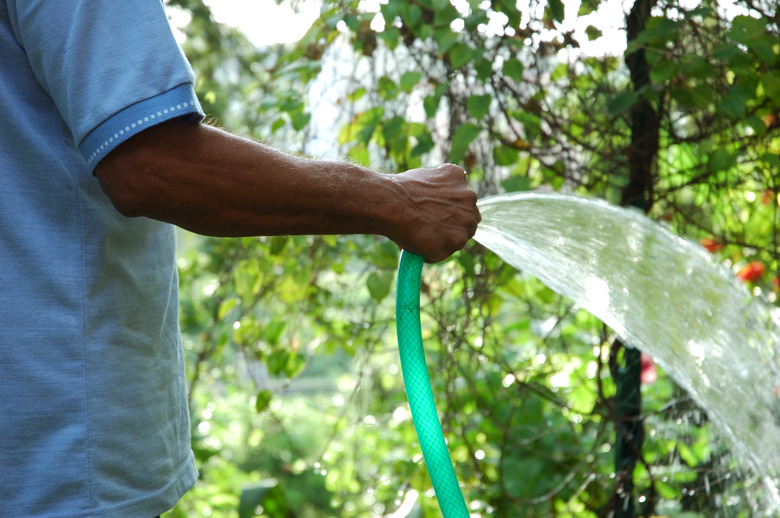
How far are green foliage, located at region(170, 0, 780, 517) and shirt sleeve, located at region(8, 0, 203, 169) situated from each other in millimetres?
910

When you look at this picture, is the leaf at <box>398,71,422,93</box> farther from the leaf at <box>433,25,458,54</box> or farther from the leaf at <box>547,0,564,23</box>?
the leaf at <box>547,0,564,23</box>

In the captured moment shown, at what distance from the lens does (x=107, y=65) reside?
0.79 meters

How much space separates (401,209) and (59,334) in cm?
45

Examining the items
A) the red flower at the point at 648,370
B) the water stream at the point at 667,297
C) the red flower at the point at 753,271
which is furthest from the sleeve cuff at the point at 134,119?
the red flower at the point at 648,370

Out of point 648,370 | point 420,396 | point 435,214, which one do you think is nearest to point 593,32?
point 435,214

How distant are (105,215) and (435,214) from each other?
0.43 m

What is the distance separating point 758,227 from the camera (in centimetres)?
227

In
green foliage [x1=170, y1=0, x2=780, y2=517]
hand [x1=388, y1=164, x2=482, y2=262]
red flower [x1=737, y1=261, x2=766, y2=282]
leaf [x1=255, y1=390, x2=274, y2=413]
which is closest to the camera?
hand [x1=388, y1=164, x2=482, y2=262]

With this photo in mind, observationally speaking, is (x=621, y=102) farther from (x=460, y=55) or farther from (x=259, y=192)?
(x=259, y=192)

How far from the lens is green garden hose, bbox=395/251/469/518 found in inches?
41.5

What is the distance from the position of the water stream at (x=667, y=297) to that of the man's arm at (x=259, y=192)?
1.34 feet

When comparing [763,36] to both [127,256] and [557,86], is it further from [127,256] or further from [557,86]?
[127,256]

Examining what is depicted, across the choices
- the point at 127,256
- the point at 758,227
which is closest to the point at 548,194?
the point at 127,256

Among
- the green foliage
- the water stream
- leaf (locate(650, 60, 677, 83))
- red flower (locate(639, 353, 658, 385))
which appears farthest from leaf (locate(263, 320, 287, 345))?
red flower (locate(639, 353, 658, 385))
